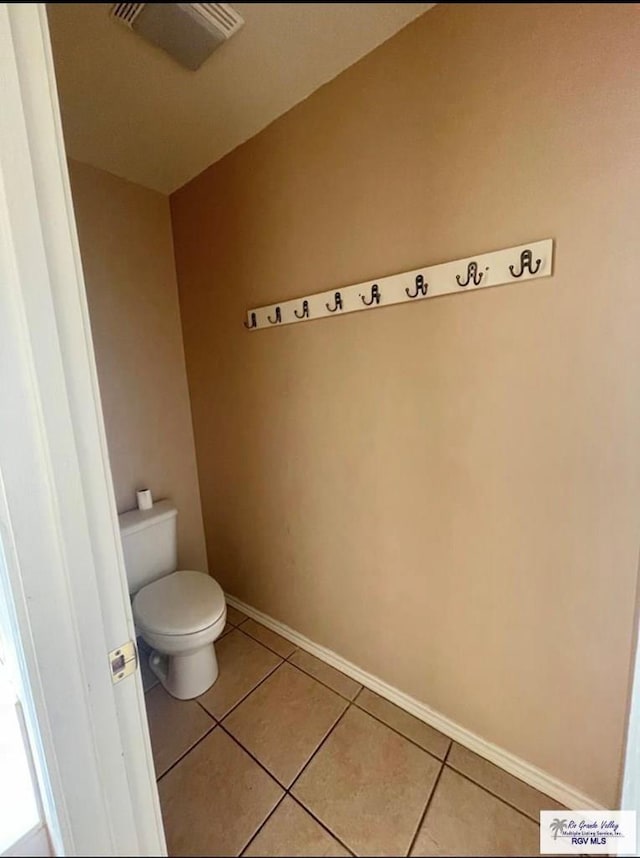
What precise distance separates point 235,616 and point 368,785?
3.59 feet

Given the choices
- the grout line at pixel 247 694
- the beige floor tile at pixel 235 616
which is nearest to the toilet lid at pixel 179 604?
the grout line at pixel 247 694

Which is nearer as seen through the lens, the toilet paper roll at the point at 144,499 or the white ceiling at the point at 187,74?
the white ceiling at the point at 187,74

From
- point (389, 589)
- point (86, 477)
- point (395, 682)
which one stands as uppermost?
point (86, 477)

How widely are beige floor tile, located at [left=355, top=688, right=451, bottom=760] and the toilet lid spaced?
60 cm

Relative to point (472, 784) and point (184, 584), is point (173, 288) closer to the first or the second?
point (184, 584)

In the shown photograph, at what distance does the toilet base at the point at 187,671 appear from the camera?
3.08 ft

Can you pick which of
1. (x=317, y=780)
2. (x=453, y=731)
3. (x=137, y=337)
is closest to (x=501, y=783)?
(x=453, y=731)

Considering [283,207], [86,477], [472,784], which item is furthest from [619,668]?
[283,207]

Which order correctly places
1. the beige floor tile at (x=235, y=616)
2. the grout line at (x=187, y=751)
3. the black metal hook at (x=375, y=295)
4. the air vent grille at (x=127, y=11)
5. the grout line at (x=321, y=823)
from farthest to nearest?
the beige floor tile at (x=235, y=616)
the black metal hook at (x=375, y=295)
the grout line at (x=187, y=751)
the grout line at (x=321, y=823)
the air vent grille at (x=127, y=11)

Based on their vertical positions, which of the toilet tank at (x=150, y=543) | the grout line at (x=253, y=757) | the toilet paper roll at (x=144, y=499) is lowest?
the grout line at (x=253, y=757)

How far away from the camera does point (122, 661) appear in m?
0.53

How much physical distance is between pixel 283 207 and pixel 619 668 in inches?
67.6

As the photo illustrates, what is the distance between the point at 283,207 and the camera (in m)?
1.31

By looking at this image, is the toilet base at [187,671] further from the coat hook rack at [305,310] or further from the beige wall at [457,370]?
the coat hook rack at [305,310]
